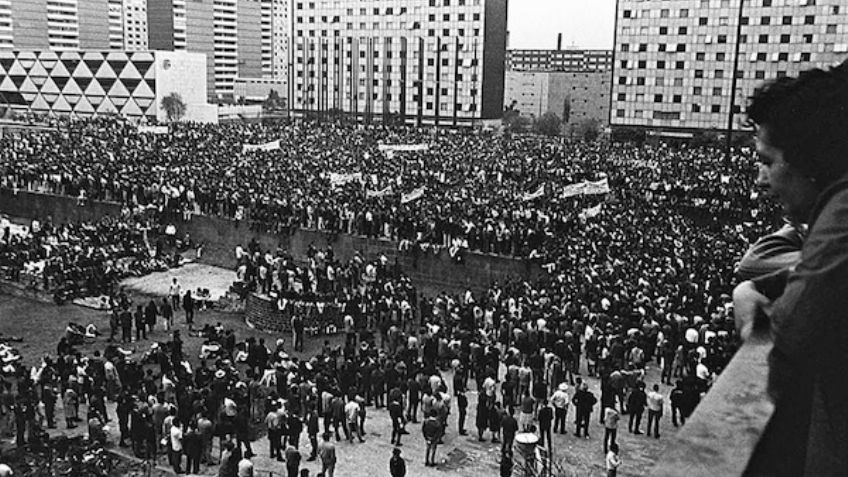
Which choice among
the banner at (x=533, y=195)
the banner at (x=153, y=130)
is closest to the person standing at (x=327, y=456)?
the banner at (x=533, y=195)

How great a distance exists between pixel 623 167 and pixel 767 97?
42249mm

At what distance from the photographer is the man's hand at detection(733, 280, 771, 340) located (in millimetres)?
2369

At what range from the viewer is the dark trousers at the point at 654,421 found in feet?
49.1

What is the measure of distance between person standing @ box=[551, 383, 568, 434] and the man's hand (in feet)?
41.3

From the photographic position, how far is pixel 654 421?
1556 cm

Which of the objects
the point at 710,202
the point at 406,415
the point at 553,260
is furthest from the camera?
the point at 710,202

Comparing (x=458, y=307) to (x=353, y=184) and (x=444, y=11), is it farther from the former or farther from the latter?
(x=444, y=11)

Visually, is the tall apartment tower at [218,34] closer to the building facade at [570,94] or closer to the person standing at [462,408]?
the building facade at [570,94]

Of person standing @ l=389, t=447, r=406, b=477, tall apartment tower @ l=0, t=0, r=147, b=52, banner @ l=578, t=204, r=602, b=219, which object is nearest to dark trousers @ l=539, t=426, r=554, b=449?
person standing @ l=389, t=447, r=406, b=477

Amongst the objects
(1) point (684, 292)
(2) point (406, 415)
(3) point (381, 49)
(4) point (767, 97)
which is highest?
(3) point (381, 49)

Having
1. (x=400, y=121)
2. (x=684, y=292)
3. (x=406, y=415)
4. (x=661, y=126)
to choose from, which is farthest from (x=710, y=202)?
(x=400, y=121)

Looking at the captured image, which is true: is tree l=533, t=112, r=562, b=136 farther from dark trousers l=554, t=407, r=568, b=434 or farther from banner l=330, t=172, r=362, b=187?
dark trousers l=554, t=407, r=568, b=434

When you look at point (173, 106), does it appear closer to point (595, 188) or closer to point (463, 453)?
point (595, 188)

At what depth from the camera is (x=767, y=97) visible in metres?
2.24
